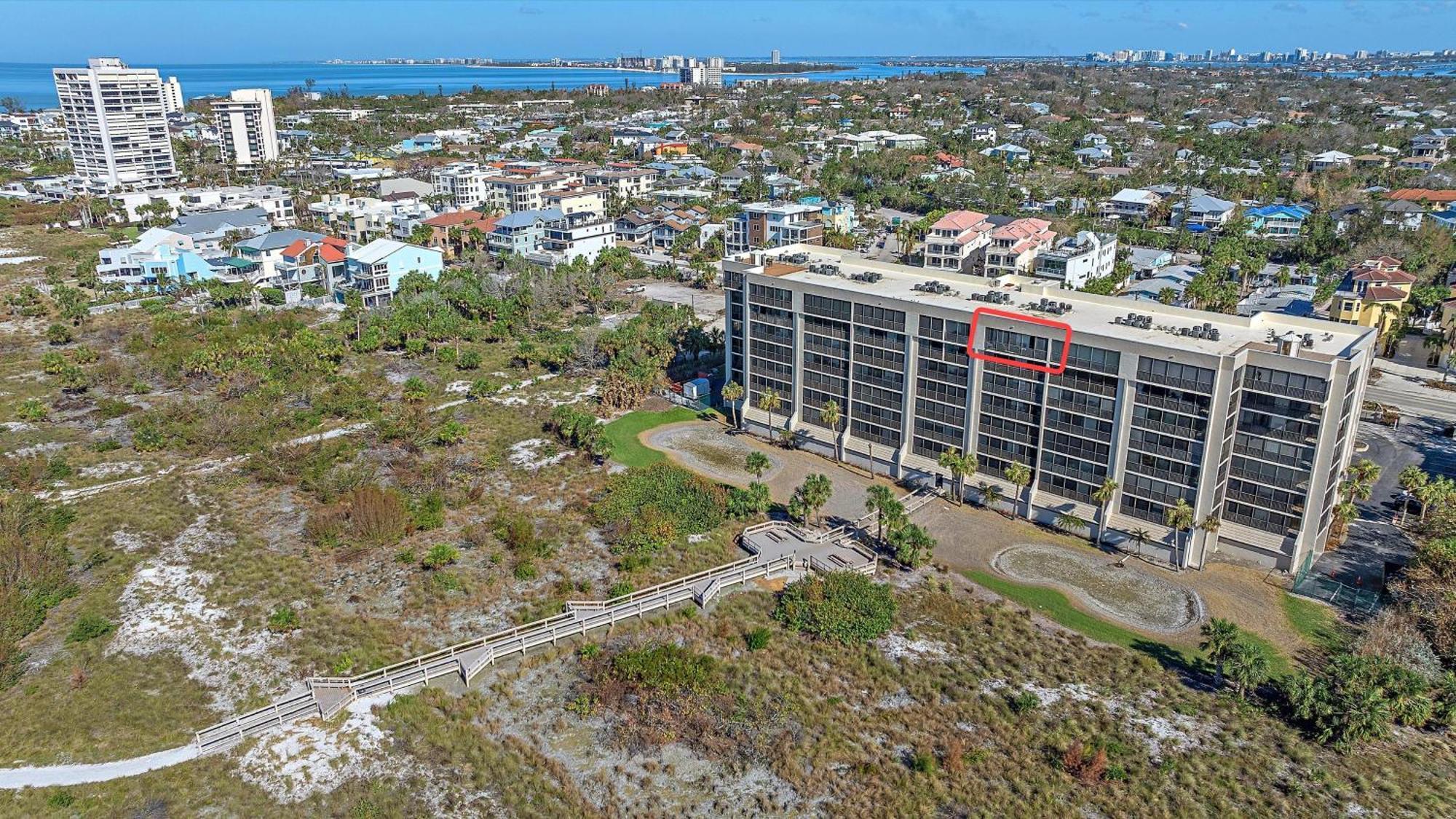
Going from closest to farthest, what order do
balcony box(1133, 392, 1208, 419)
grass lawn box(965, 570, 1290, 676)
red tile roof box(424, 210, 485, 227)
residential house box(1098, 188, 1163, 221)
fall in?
grass lawn box(965, 570, 1290, 676) → balcony box(1133, 392, 1208, 419) → red tile roof box(424, 210, 485, 227) → residential house box(1098, 188, 1163, 221)

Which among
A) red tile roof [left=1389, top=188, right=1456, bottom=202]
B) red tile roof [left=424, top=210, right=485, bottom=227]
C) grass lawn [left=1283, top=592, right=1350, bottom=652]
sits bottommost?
grass lawn [left=1283, top=592, right=1350, bottom=652]

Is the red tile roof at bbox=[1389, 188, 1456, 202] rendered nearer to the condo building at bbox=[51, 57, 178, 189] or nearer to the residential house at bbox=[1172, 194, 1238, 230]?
the residential house at bbox=[1172, 194, 1238, 230]

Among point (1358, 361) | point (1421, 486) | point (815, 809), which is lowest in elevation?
point (815, 809)

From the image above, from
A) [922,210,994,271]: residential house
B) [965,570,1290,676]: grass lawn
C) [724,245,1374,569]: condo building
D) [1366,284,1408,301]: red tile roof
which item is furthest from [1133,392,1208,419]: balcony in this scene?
[922,210,994,271]: residential house

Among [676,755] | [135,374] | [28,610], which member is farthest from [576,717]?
[135,374]

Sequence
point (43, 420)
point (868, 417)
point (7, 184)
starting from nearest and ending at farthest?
point (868, 417) < point (43, 420) < point (7, 184)

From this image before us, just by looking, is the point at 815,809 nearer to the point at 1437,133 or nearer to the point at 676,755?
the point at 676,755

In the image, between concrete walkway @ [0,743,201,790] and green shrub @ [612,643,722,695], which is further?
green shrub @ [612,643,722,695]
